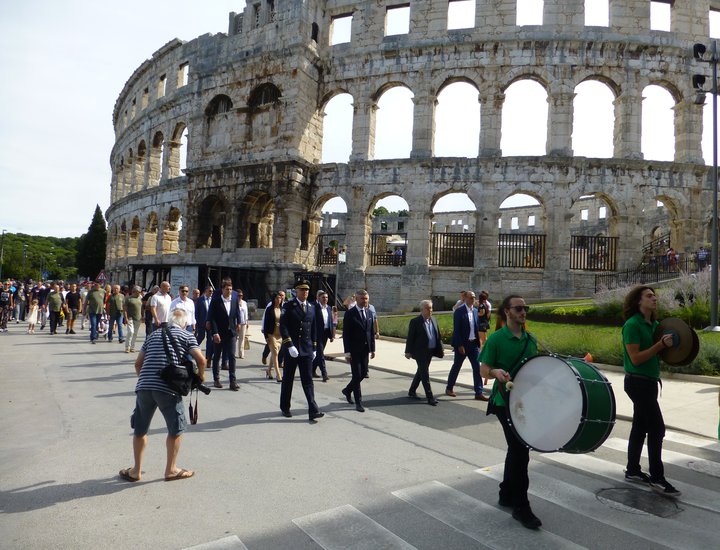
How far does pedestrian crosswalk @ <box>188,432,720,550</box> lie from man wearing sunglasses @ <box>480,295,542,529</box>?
0.19m

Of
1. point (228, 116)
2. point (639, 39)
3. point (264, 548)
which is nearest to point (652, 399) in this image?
point (264, 548)

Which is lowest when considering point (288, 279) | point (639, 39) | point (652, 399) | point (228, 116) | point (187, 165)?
point (652, 399)

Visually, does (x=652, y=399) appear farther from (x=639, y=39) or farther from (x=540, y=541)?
(x=639, y=39)

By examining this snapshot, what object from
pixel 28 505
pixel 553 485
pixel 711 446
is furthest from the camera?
pixel 711 446

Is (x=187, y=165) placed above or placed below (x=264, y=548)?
above

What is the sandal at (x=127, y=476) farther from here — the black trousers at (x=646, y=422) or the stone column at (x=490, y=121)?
the stone column at (x=490, y=121)

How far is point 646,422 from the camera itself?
5.06m

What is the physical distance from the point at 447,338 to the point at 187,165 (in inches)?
819

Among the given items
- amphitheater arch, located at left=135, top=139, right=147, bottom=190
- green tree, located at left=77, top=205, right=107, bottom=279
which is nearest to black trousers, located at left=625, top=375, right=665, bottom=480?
amphitheater arch, located at left=135, top=139, right=147, bottom=190

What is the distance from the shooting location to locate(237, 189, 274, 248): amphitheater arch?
2758 cm

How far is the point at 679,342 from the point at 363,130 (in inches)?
892

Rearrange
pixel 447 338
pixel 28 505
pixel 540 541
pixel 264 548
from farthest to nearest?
pixel 447 338 → pixel 28 505 → pixel 540 541 → pixel 264 548

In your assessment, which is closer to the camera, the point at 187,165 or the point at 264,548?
the point at 264,548

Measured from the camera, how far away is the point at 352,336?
849cm
